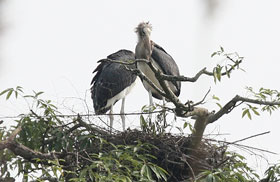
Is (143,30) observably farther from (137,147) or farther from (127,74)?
(137,147)

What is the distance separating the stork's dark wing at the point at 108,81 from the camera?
1054cm

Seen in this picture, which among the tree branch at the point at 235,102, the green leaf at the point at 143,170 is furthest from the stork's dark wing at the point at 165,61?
the green leaf at the point at 143,170

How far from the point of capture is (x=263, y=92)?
21.5 ft

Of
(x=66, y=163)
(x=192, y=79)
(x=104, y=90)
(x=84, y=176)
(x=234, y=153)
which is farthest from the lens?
(x=104, y=90)

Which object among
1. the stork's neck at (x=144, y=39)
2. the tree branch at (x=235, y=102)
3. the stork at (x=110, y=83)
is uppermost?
the stork's neck at (x=144, y=39)

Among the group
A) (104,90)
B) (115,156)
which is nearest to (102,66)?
(104,90)

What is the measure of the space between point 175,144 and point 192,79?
1593 millimetres

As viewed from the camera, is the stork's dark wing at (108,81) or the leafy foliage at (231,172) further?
the stork's dark wing at (108,81)

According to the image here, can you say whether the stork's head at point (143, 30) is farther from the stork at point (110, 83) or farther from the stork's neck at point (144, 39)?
the stork at point (110, 83)

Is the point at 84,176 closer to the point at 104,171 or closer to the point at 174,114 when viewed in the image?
the point at 104,171

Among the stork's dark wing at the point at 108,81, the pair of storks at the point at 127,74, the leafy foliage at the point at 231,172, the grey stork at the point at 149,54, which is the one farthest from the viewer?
the stork's dark wing at the point at 108,81

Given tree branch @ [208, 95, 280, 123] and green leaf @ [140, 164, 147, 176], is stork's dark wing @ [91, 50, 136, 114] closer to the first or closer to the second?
tree branch @ [208, 95, 280, 123]

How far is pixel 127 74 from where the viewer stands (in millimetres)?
11008

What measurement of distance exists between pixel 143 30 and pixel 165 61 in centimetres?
63
